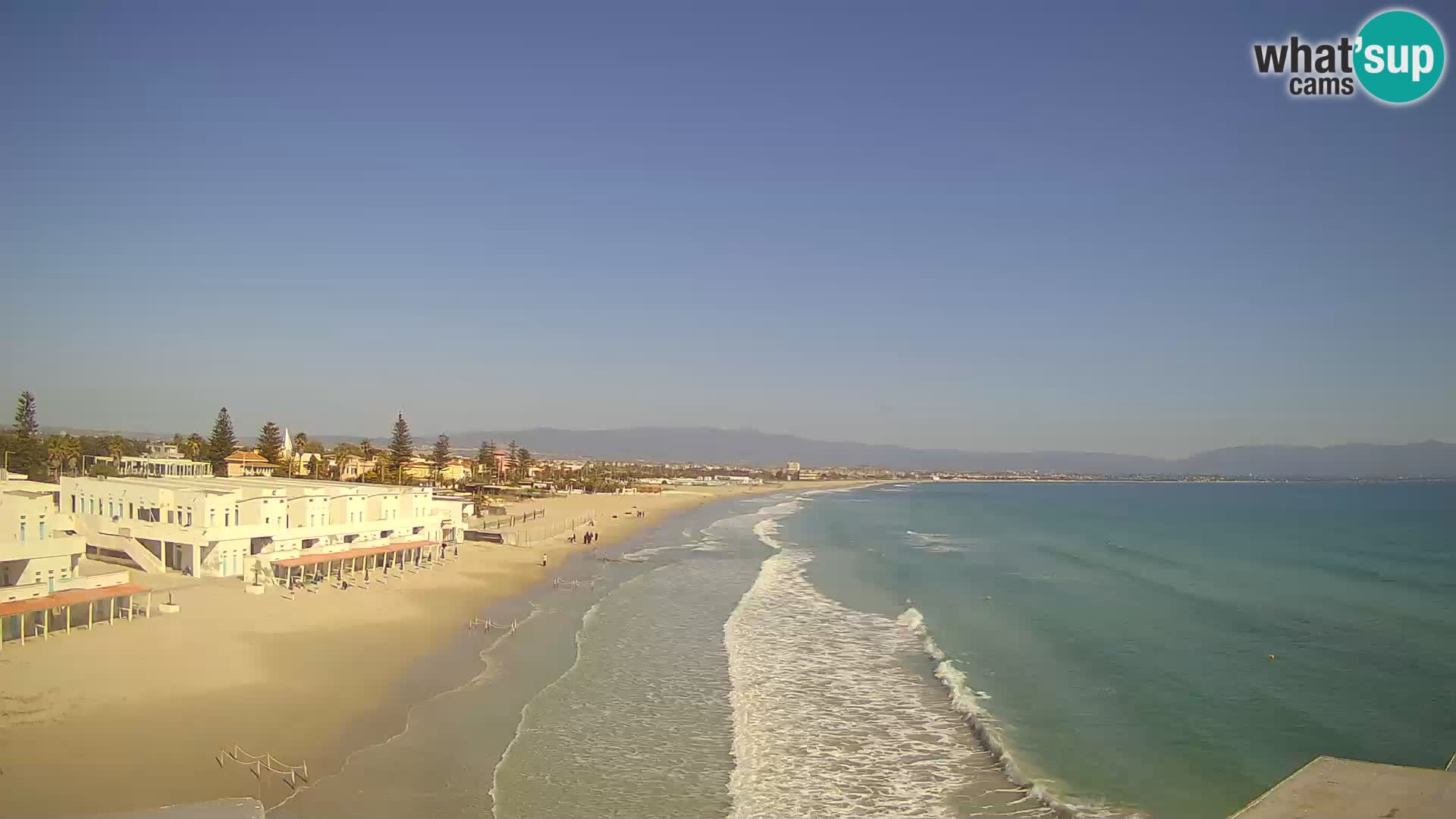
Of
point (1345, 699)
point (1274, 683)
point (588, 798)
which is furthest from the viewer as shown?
point (1274, 683)

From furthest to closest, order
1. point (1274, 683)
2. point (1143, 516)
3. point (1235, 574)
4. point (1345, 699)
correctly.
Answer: point (1143, 516) < point (1235, 574) < point (1274, 683) < point (1345, 699)

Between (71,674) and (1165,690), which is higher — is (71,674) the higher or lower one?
the higher one

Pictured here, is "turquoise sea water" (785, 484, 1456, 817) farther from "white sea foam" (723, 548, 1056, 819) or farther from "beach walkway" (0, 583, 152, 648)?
"beach walkway" (0, 583, 152, 648)

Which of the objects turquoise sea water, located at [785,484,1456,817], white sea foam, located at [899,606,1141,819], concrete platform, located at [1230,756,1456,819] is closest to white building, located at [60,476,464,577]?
turquoise sea water, located at [785,484,1456,817]

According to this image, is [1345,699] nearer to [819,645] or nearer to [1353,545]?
[819,645]

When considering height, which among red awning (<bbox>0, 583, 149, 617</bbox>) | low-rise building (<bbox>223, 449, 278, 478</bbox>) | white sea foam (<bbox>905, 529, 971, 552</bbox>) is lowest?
white sea foam (<bbox>905, 529, 971, 552</bbox>)

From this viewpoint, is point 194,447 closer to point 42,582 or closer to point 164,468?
point 164,468

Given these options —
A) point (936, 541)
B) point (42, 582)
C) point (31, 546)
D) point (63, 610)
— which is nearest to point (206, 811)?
point (63, 610)

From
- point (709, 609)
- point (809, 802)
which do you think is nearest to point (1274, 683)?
point (809, 802)
